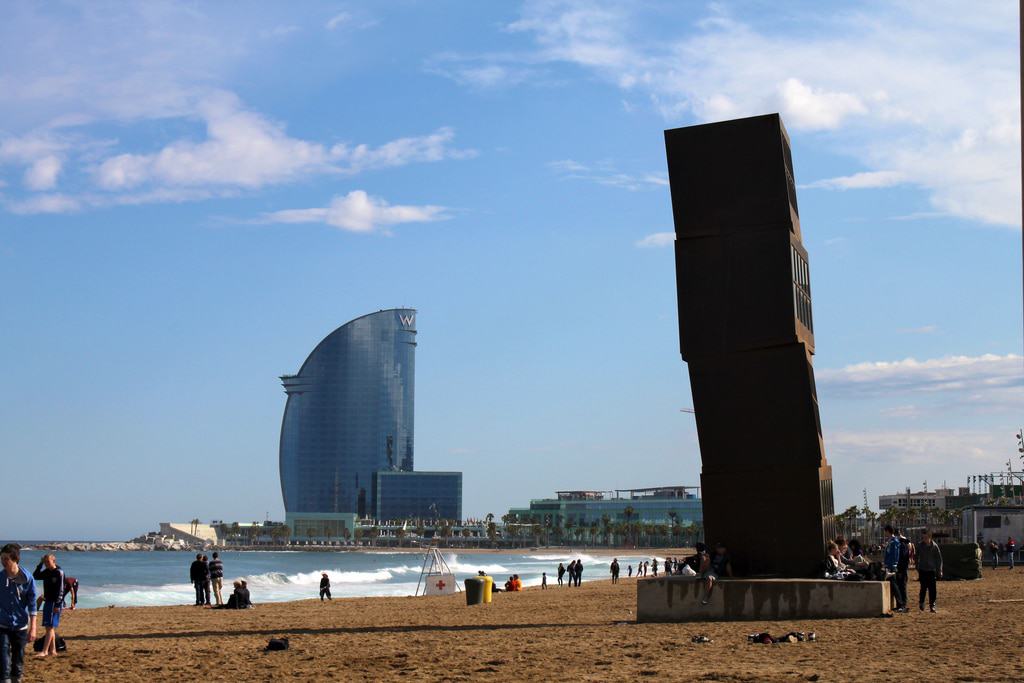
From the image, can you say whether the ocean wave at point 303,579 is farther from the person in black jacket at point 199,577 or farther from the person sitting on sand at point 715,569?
the person sitting on sand at point 715,569

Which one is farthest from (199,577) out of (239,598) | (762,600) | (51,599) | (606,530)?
(606,530)

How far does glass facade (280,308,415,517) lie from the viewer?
189000 mm

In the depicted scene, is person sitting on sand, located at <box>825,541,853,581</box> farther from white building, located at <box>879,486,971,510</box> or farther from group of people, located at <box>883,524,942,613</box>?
white building, located at <box>879,486,971,510</box>

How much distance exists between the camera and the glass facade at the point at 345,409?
7441 inches

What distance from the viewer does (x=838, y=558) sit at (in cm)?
1598

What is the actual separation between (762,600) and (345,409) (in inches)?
6955

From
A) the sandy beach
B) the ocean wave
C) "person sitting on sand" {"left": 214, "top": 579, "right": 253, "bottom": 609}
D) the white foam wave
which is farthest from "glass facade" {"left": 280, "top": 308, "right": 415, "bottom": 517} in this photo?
the sandy beach

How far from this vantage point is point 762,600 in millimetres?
15344

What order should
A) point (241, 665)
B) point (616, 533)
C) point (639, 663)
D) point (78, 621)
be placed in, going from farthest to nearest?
point (616, 533) < point (78, 621) < point (241, 665) < point (639, 663)

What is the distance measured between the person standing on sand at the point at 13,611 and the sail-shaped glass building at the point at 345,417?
181m

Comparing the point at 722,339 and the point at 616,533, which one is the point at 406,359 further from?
the point at 722,339

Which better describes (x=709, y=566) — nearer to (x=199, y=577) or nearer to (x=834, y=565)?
(x=834, y=565)

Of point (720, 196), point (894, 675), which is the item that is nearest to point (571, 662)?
point (894, 675)

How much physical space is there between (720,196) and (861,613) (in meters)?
5.57
